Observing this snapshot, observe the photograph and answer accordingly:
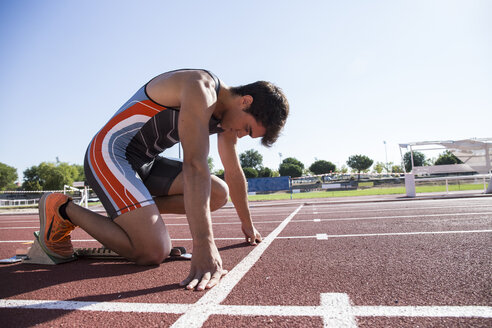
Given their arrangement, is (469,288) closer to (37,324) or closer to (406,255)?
(406,255)

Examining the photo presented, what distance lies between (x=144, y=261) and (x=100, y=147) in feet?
3.70

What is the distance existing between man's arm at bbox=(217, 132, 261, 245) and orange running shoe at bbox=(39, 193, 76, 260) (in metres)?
1.58

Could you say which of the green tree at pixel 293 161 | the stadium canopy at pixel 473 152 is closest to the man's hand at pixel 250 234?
the stadium canopy at pixel 473 152

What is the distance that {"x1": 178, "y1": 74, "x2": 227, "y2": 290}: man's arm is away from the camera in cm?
180

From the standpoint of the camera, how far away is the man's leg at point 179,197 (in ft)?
10.1

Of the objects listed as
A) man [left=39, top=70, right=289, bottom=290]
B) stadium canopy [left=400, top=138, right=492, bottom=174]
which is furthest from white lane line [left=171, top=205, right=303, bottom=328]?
stadium canopy [left=400, top=138, right=492, bottom=174]

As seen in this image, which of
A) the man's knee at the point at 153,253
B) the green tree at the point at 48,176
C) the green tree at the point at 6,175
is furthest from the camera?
the green tree at the point at 6,175

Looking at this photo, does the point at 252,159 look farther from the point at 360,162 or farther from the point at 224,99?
the point at 224,99

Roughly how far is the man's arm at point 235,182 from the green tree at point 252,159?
4232 inches

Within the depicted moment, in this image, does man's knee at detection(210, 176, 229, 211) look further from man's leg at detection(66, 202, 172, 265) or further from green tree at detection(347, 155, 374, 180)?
green tree at detection(347, 155, 374, 180)

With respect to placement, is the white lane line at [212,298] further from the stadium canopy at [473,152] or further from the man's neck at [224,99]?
the stadium canopy at [473,152]

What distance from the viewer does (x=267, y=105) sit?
93.6 inches

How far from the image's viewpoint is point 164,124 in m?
2.63

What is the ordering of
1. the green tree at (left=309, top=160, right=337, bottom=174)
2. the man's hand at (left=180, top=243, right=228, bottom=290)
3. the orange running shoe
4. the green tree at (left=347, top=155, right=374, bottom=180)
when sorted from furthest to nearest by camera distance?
the green tree at (left=309, top=160, right=337, bottom=174), the green tree at (left=347, top=155, right=374, bottom=180), the orange running shoe, the man's hand at (left=180, top=243, right=228, bottom=290)
